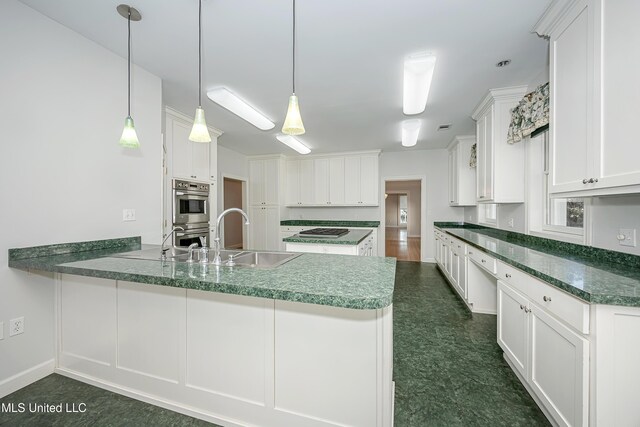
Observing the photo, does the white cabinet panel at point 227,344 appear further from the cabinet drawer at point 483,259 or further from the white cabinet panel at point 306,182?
the white cabinet panel at point 306,182

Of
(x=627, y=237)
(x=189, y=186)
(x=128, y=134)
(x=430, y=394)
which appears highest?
(x=128, y=134)

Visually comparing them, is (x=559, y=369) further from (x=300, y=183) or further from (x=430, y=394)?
(x=300, y=183)

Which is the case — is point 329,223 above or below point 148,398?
above

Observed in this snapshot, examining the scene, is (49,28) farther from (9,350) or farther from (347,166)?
(347,166)

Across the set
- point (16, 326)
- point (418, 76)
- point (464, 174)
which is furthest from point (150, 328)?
point (464, 174)

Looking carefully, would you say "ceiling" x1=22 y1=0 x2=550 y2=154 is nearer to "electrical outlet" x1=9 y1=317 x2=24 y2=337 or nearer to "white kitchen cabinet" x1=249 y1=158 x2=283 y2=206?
"electrical outlet" x1=9 y1=317 x2=24 y2=337

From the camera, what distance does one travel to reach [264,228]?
226 inches

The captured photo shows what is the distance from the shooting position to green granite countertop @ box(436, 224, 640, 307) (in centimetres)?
107

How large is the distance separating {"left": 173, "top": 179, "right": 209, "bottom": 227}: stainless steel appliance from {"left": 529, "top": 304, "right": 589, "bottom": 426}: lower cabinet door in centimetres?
355

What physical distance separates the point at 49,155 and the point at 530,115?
3930 millimetres

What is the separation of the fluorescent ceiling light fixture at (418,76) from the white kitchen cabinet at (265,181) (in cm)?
366

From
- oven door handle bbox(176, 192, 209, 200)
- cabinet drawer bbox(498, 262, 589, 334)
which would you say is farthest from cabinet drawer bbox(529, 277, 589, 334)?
oven door handle bbox(176, 192, 209, 200)

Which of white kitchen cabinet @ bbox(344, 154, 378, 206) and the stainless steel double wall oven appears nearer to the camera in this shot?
the stainless steel double wall oven

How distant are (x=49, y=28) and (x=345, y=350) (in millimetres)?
2952
